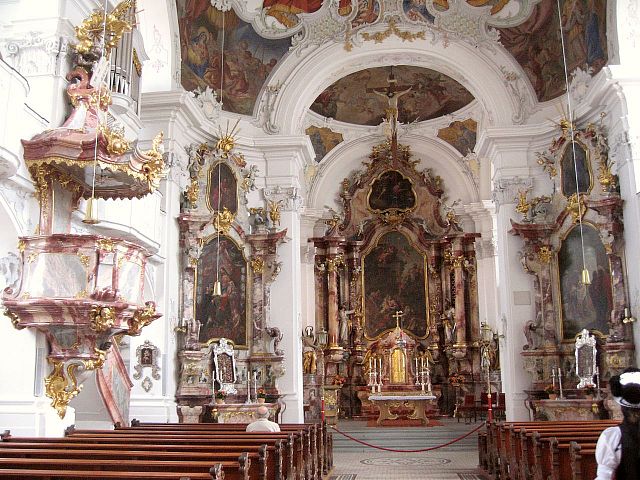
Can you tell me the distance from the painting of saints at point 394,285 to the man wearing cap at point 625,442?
18.7 metres

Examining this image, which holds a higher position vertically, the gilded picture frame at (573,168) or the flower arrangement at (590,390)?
the gilded picture frame at (573,168)

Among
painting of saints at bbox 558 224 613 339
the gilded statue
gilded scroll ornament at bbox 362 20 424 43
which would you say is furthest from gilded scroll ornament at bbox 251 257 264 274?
painting of saints at bbox 558 224 613 339

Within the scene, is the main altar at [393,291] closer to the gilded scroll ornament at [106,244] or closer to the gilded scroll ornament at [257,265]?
the gilded scroll ornament at [257,265]

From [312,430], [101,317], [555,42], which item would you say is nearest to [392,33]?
[555,42]

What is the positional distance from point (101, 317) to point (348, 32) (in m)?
11.3

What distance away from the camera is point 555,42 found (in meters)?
15.6

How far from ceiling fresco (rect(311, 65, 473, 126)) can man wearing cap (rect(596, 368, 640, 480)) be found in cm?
1731

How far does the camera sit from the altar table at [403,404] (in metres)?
17.9

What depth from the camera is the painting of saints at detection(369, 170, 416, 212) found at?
23.2 m

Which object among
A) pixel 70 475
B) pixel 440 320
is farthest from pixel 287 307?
pixel 70 475

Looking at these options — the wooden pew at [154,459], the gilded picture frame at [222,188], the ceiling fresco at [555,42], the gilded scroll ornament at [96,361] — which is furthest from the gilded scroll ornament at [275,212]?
the wooden pew at [154,459]

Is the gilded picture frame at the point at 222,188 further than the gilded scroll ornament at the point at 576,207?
Yes

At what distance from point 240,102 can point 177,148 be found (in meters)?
2.72

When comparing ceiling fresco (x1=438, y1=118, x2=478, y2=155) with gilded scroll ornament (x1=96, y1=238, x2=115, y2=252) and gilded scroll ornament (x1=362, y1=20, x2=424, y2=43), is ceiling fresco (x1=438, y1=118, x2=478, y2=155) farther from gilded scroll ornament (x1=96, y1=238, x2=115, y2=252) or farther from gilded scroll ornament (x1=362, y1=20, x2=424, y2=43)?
gilded scroll ornament (x1=96, y1=238, x2=115, y2=252)
